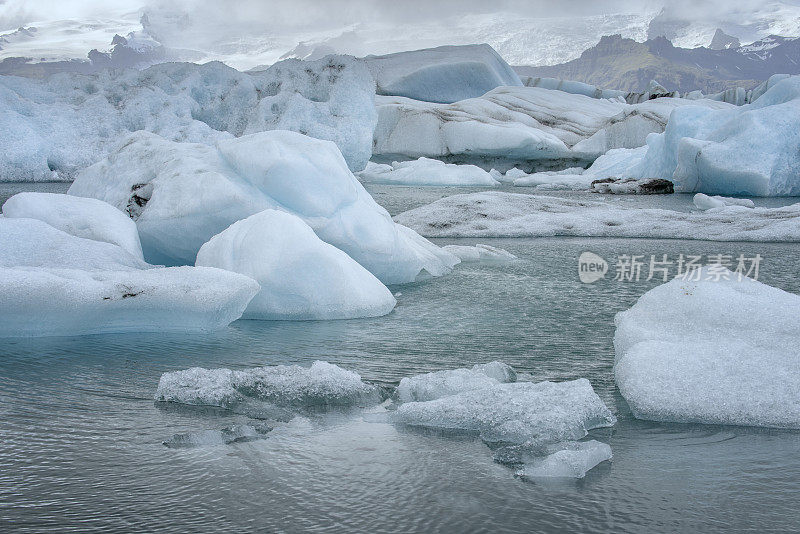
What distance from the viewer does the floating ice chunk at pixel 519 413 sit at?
266cm

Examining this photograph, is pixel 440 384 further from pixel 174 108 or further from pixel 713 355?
pixel 174 108

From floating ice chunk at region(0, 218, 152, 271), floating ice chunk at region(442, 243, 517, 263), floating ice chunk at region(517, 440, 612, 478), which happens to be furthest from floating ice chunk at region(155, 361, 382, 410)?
floating ice chunk at region(442, 243, 517, 263)

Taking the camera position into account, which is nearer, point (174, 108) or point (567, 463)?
point (567, 463)

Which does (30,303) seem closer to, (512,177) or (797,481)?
(797,481)

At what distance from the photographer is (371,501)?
85.6 inches

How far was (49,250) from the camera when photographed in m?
5.04

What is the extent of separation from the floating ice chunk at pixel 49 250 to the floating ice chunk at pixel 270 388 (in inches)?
83.8

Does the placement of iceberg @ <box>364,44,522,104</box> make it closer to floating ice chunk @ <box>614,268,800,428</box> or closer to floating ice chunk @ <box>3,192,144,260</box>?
floating ice chunk @ <box>3,192,144,260</box>

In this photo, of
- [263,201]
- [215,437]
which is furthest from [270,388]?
[263,201]

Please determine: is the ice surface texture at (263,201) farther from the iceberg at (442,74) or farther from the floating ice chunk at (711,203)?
the iceberg at (442,74)

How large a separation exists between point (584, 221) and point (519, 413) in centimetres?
818

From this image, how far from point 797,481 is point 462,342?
6.79 ft

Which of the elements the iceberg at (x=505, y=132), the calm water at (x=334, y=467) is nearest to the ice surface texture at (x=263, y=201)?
the calm water at (x=334, y=467)

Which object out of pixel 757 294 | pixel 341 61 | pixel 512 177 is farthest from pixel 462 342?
pixel 512 177
